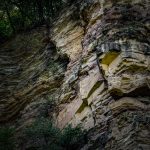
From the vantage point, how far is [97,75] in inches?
663

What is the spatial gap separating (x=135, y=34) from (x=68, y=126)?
4837 mm

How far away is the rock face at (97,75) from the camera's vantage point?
45.7 feet

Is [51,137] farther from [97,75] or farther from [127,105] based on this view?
[127,105]

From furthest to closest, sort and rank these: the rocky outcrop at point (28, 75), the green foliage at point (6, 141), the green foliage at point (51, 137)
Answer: the rocky outcrop at point (28, 75) < the green foliage at point (6, 141) < the green foliage at point (51, 137)

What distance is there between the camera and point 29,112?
66.1 feet

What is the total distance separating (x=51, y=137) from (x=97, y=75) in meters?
3.26

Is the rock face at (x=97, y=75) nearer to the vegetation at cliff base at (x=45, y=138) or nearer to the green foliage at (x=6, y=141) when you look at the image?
the vegetation at cliff base at (x=45, y=138)

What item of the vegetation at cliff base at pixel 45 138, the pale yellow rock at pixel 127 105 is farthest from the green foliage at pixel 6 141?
the pale yellow rock at pixel 127 105

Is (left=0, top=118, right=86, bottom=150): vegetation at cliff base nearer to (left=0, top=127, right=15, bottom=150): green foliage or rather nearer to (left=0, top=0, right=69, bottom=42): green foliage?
(left=0, top=127, right=15, bottom=150): green foliage

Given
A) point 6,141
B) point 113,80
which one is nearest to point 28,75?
point 6,141

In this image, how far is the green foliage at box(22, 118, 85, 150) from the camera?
14992 mm

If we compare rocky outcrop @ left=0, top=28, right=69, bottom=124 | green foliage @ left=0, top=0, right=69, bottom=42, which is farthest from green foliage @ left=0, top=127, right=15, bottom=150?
green foliage @ left=0, top=0, right=69, bottom=42

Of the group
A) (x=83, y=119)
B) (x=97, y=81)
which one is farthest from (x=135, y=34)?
(x=83, y=119)

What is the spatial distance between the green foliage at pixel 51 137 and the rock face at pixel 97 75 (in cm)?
57
